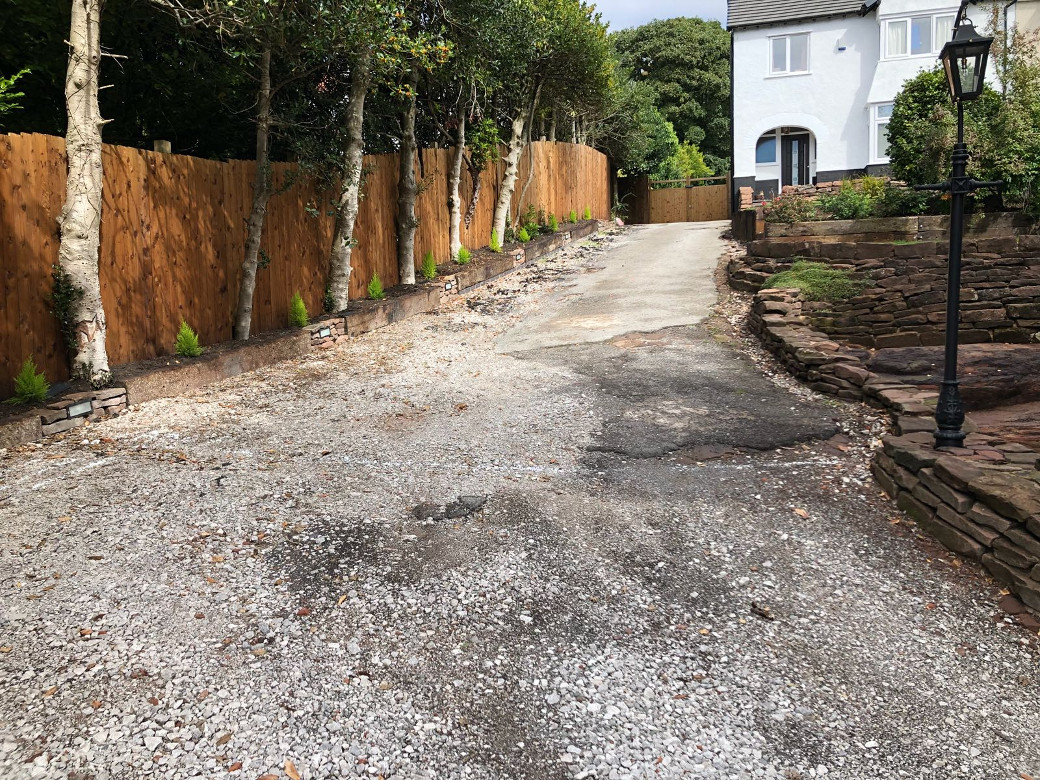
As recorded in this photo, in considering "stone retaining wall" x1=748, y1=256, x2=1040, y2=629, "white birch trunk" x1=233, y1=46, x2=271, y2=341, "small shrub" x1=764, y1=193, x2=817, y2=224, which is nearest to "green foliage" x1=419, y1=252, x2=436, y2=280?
"white birch trunk" x1=233, y1=46, x2=271, y2=341

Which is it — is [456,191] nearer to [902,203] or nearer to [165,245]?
[165,245]

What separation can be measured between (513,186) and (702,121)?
26515mm

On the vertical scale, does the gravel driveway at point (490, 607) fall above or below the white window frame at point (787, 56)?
below

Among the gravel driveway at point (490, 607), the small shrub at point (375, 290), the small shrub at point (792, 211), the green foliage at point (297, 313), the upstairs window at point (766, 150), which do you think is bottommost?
the gravel driveway at point (490, 607)

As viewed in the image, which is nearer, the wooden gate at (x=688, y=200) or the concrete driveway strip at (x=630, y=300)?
the concrete driveway strip at (x=630, y=300)

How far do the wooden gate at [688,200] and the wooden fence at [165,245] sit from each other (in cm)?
2319

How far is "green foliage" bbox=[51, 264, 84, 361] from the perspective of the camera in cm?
688

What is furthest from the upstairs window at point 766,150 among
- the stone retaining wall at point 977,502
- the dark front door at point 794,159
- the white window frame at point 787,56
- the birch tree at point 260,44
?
the stone retaining wall at point 977,502

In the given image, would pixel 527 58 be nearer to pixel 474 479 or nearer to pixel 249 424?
pixel 249 424

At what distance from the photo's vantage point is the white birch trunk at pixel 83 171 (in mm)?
6785

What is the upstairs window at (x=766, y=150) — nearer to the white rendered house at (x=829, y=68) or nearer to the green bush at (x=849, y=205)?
the white rendered house at (x=829, y=68)

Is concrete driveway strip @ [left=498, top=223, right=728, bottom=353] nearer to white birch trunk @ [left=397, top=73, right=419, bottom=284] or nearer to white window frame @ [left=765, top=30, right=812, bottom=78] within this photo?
white birch trunk @ [left=397, top=73, right=419, bottom=284]

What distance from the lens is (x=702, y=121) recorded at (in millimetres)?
41312

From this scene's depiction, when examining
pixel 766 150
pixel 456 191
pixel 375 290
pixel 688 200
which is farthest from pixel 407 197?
pixel 688 200
